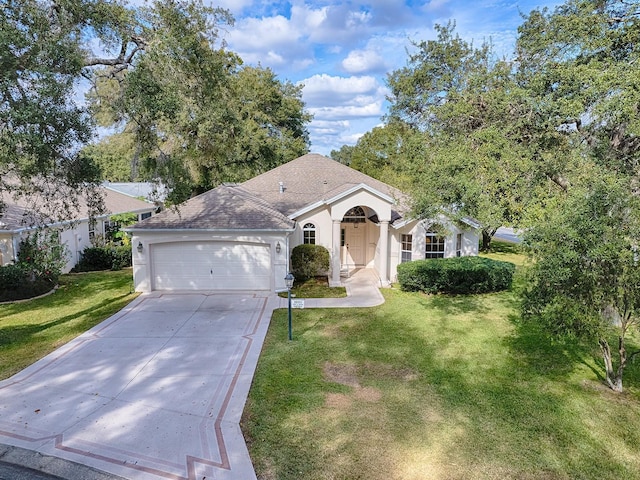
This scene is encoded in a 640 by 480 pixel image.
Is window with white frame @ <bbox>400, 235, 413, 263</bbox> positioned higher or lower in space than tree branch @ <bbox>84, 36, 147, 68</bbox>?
lower

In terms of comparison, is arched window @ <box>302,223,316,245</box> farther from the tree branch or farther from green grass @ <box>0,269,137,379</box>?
the tree branch

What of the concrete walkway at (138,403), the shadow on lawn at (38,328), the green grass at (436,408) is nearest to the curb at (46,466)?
the concrete walkway at (138,403)

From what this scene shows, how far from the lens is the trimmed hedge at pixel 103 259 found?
20.9m

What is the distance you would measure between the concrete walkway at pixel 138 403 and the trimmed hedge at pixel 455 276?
21.6 ft

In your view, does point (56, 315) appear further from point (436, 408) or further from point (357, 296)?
point (436, 408)

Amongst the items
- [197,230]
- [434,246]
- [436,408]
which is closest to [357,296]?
[434,246]

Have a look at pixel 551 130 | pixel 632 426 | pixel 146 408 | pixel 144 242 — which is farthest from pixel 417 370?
pixel 144 242

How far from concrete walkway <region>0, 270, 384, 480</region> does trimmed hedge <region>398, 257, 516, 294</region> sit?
659 centimetres

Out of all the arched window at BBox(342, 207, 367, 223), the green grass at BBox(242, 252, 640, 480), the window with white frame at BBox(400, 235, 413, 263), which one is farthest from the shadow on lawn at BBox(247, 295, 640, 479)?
the arched window at BBox(342, 207, 367, 223)

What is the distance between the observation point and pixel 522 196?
9789 mm

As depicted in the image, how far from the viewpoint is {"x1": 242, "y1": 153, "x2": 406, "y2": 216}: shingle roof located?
19984mm

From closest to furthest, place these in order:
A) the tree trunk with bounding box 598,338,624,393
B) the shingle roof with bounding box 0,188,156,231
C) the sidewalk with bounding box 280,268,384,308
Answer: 1. the tree trunk with bounding box 598,338,624,393
2. the sidewalk with bounding box 280,268,384,308
3. the shingle roof with bounding box 0,188,156,231

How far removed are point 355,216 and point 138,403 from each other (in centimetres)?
1443

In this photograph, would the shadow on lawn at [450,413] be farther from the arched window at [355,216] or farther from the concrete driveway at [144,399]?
the arched window at [355,216]
